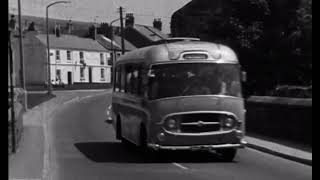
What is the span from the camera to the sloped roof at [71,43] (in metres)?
105

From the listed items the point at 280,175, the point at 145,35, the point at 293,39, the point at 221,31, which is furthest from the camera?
the point at 145,35

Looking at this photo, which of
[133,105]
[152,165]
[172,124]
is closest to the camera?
[152,165]

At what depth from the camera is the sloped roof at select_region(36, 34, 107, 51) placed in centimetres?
10475

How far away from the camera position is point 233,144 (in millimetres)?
15953

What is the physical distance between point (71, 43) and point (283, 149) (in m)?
92.7

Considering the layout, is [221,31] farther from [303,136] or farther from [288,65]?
[303,136]

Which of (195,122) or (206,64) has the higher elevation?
(206,64)

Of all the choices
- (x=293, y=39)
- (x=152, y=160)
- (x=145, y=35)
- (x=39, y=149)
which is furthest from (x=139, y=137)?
(x=145, y=35)

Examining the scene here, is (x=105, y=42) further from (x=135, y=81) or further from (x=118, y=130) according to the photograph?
(x=135, y=81)

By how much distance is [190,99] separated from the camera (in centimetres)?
1588

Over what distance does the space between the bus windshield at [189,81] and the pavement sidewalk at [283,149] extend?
200 centimetres

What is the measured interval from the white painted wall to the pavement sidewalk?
269 ft

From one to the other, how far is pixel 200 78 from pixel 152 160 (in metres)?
2.29

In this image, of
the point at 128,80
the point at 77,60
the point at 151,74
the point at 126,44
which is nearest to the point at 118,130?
the point at 128,80
